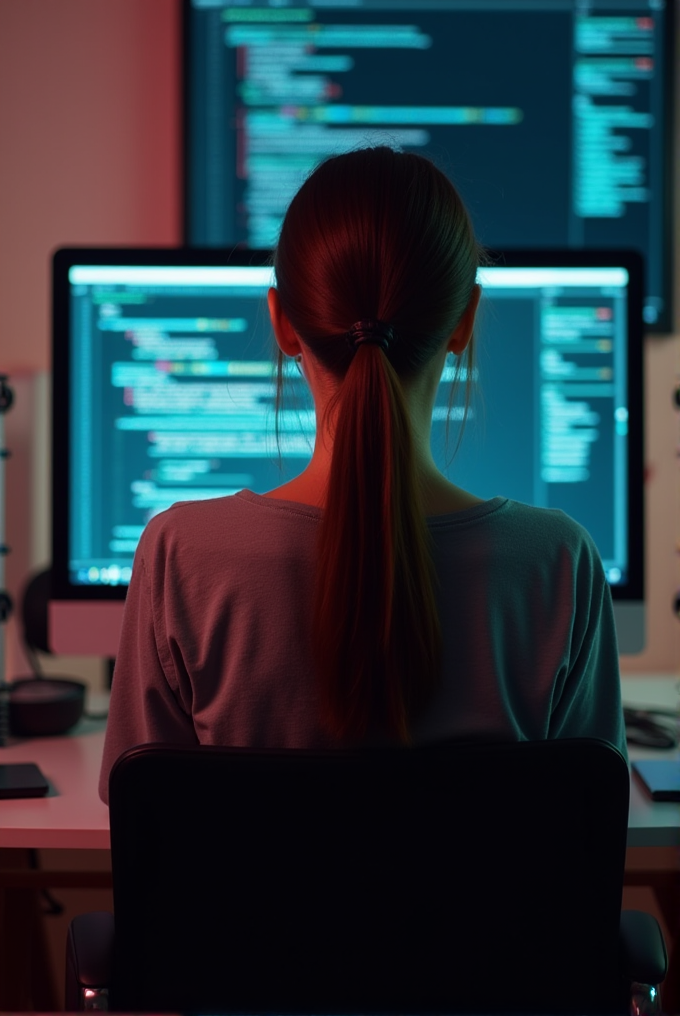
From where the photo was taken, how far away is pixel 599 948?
1.90ft

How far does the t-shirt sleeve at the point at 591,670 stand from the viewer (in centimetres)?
72

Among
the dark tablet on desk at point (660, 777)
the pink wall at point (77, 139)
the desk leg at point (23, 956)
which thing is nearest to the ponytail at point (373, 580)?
the dark tablet on desk at point (660, 777)

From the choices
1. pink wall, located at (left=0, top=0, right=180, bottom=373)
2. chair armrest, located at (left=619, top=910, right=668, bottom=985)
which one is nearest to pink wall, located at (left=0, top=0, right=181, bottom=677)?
pink wall, located at (left=0, top=0, right=180, bottom=373)

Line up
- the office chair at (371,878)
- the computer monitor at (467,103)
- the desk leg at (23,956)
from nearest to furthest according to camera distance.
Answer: the office chair at (371,878)
the desk leg at (23,956)
the computer monitor at (467,103)

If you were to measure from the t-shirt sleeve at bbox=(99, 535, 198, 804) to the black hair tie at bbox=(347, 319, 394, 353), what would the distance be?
0.23 metres

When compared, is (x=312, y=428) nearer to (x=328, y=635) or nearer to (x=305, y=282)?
(x=305, y=282)

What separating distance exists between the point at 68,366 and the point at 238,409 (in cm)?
21

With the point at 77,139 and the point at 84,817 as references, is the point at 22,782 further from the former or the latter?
the point at 77,139

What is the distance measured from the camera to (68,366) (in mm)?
1132

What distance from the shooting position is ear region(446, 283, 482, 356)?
2.59 ft

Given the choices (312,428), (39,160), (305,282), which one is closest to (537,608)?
(305,282)

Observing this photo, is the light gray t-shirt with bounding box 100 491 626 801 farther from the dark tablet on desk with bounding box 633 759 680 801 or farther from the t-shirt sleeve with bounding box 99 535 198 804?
the dark tablet on desk with bounding box 633 759 680 801

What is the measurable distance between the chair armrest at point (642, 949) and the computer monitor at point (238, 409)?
0.44m

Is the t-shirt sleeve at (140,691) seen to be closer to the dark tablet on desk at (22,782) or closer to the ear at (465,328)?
the dark tablet on desk at (22,782)
